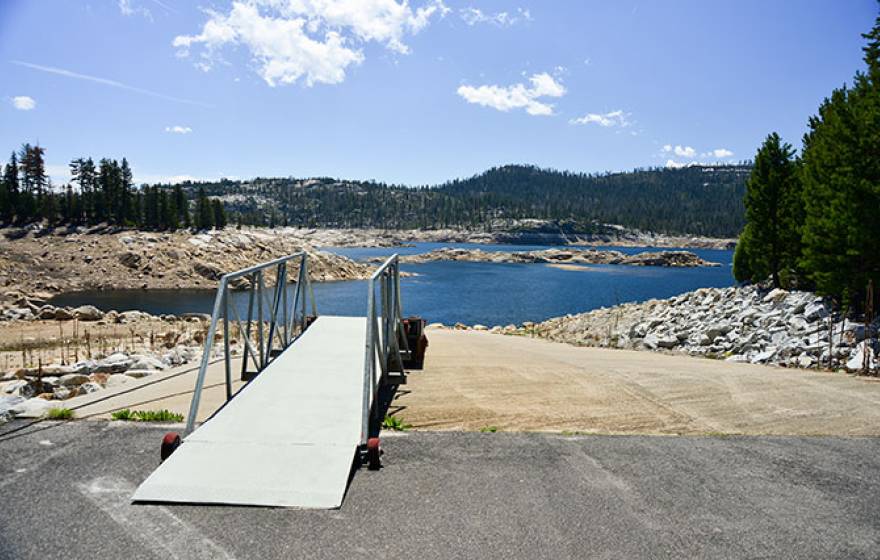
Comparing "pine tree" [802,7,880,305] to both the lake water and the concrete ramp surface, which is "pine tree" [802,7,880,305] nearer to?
the concrete ramp surface

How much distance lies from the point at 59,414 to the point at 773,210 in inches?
1301

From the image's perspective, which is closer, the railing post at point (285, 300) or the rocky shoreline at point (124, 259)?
the railing post at point (285, 300)

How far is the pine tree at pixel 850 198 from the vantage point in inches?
723

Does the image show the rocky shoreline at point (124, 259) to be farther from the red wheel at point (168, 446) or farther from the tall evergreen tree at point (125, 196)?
the red wheel at point (168, 446)

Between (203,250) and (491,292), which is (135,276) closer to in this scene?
(203,250)

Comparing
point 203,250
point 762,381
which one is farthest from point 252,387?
point 203,250

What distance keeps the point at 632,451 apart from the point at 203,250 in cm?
8353

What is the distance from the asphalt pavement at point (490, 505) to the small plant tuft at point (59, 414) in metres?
0.24

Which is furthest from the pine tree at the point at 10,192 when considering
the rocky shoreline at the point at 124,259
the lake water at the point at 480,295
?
the lake water at the point at 480,295

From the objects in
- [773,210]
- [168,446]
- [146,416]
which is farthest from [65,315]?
[773,210]

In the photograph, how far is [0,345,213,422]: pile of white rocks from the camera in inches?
348

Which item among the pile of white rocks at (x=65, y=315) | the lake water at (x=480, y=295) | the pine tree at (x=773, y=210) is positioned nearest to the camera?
the pine tree at (x=773, y=210)

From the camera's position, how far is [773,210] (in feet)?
101

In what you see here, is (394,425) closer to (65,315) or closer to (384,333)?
(384,333)
